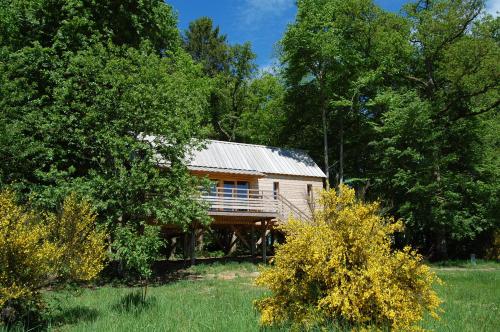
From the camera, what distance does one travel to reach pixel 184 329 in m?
8.23

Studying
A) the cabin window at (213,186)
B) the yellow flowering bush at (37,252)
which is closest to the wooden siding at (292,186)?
the cabin window at (213,186)

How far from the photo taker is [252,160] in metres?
29.8

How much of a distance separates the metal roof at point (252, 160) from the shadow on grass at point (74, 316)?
1501cm

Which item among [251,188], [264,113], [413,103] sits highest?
[264,113]

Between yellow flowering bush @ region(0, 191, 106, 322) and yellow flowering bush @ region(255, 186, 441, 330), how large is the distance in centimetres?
405

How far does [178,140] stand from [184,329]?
11.8 metres

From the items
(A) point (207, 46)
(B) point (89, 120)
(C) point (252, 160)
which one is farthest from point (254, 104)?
(B) point (89, 120)

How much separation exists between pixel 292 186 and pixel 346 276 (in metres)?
23.3

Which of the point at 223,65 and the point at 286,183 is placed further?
the point at 223,65

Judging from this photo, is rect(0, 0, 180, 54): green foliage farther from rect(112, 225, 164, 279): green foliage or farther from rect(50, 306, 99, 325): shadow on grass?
rect(50, 306, 99, 325): shadow on grass

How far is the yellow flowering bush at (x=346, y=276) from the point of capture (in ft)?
22.4

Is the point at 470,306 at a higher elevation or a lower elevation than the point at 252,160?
lower

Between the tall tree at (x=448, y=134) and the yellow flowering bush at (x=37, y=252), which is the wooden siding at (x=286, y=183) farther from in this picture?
the yellow flowering bush at (x=37, y=252)

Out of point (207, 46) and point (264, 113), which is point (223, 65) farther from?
point (264, 113)
